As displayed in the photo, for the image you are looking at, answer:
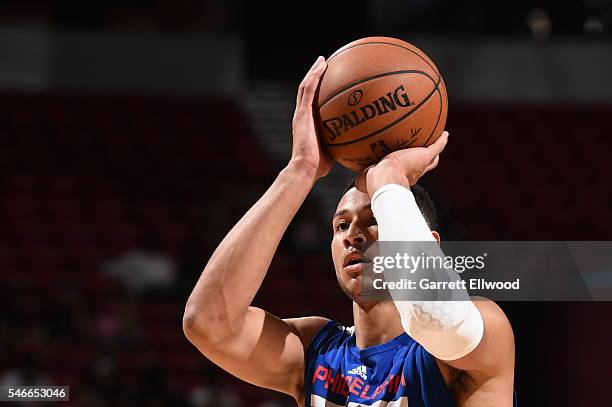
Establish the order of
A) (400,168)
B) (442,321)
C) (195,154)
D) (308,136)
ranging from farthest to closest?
(195,154), (308,136), (400,168), (442,321)

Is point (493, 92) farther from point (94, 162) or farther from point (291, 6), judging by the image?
point (94, 162)

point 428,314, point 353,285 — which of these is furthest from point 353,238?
point 428,314

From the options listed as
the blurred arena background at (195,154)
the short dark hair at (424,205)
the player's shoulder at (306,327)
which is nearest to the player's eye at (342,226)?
the short dark hair at (424,205)

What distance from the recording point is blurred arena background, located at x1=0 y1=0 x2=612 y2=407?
7172 mm

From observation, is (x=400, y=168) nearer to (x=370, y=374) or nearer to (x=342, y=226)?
(x=342, y=226)

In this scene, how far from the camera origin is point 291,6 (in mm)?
13031

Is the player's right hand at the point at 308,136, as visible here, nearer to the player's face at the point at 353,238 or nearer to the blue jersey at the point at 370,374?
the player's face at the point at 353,238

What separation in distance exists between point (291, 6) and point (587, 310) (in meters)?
10.7

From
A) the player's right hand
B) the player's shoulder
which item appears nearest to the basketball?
the player's right hand

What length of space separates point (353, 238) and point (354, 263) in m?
0.06

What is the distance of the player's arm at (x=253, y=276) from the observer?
2.12m

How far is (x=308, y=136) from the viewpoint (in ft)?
7.31

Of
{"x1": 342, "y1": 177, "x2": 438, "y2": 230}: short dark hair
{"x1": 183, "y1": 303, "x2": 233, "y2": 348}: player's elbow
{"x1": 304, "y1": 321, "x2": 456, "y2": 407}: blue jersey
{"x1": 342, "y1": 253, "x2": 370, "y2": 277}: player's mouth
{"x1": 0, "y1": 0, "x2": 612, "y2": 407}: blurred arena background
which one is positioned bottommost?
{"x1": 304, "y1": 321, "x2": 456, "y2": 407}: blue jersey

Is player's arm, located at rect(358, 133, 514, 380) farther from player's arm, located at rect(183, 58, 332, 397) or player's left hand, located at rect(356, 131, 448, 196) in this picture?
player's arm, located at rect(183, 58, 332, 397)
